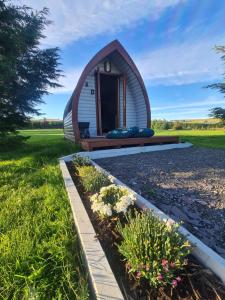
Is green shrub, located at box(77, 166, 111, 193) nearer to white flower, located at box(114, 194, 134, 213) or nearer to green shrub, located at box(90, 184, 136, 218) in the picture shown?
green shrub, located at box(90, 184, 136, 218)

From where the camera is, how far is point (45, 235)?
2104mm

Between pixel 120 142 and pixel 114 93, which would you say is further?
pixel 114 93

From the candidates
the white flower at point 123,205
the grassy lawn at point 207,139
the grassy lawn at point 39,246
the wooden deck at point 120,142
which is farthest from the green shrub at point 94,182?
the grassy lawn at point 207,139

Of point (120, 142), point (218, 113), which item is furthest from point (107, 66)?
point (218, 113)

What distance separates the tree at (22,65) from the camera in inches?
261

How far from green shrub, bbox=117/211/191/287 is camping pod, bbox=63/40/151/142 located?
7.35 m

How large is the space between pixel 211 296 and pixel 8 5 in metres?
9.45

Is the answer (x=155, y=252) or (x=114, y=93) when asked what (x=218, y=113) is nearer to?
(x=114, y=93)

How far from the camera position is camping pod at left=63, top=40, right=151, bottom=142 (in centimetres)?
897

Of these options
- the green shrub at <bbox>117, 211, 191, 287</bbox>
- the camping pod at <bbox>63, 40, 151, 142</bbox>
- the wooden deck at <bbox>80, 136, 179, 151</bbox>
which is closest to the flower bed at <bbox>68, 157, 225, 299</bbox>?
the green shrub at <bbox>117, 211, 191, 287</bbox>

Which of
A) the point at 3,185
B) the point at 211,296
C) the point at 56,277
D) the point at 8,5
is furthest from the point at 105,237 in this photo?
the point at 8,5

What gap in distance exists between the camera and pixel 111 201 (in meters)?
2.36

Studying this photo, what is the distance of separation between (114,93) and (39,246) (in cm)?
1019

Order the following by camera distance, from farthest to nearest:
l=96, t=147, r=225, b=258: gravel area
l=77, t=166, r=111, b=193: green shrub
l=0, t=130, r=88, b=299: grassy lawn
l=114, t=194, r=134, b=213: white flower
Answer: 1. l=77, t=166, r=111, b=193: green shrub
2. l=96, t=147, r=225, b=258: gravel area
3. l=114, t=194, r=134, b=213: white flower
4. l=0, t=130, r=88, b=299: grassy lawn
